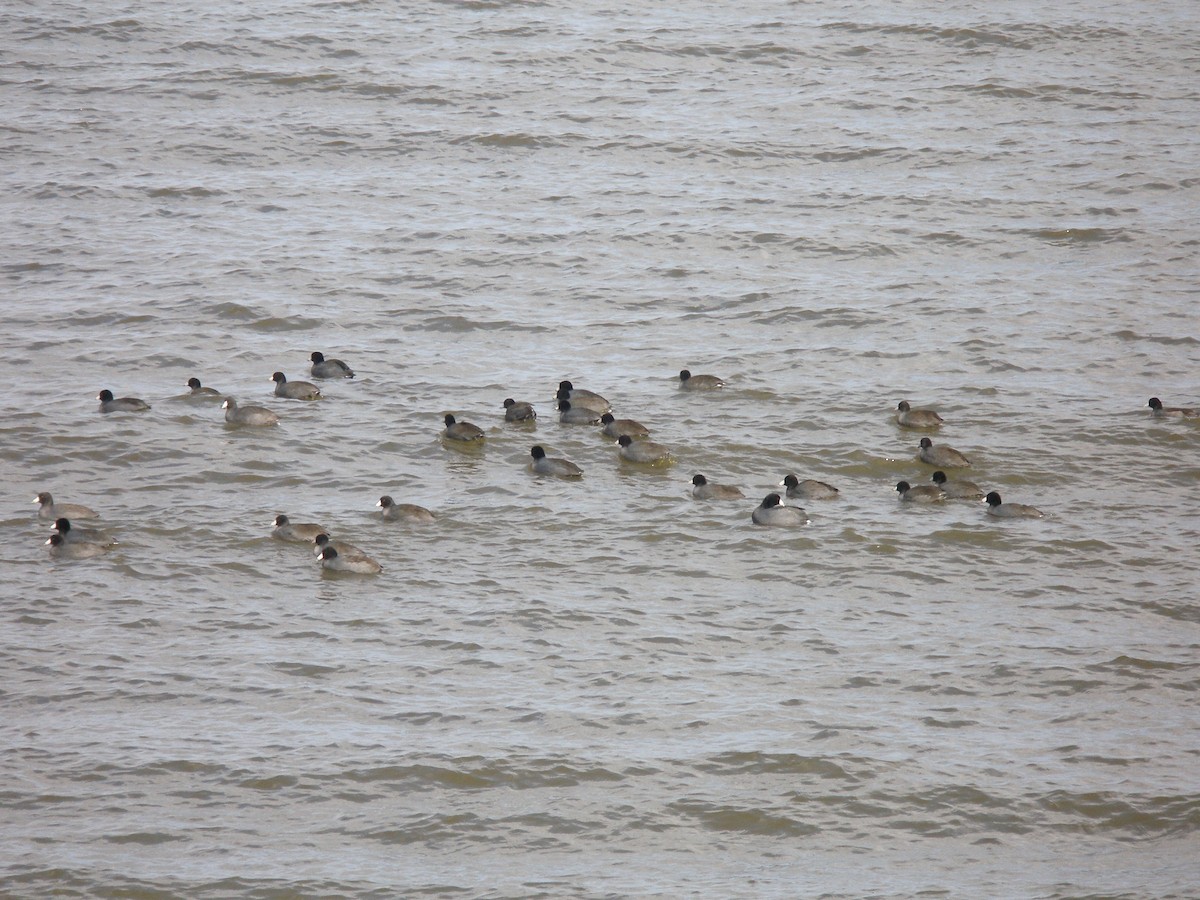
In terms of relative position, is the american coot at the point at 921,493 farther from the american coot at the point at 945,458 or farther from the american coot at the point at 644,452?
the american coot at the point at 644,452

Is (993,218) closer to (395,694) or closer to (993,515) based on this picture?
(993,515)

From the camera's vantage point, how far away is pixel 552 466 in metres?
17.6

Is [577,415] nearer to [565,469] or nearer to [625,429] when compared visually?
[625,429]

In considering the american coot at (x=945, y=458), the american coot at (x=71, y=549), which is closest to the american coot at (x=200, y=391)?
the american coot at (x=71, y=549)

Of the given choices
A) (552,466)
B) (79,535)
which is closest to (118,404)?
(79,535)

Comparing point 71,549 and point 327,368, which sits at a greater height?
point 327,368

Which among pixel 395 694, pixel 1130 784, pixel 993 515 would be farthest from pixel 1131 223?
pixel 395 694

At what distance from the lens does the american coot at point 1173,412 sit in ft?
60.8

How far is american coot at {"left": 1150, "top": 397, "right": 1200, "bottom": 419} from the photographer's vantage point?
18531mm

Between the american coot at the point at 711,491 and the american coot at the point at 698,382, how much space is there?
262 cm

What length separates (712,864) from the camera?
37.5 feet

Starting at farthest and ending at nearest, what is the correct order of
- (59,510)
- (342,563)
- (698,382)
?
(698,382), (59,510), (342,563)

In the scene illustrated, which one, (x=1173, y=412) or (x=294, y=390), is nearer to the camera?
(x=1173, y=412)

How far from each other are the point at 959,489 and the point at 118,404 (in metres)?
10.1
